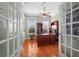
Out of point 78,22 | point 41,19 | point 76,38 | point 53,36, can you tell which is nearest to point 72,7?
point 78,22

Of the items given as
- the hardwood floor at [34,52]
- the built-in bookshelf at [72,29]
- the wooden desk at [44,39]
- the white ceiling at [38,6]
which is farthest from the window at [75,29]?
the wooden desk at [44,39]

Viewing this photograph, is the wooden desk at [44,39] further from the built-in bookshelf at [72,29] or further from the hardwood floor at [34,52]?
the built-in bookshelf at [72,29]

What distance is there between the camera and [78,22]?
157 centimetres

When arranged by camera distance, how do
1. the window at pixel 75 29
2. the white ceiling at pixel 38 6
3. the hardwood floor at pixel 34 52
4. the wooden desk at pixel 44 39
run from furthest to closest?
the wooden desk at pixel 44 39
the hardwood floor at pixel 34 52
the white ceiling at pixel 38 6
the window at pixel 75 29

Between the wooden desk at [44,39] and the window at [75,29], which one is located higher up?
the window at [75,29]

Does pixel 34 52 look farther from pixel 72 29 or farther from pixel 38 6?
pixel 38 6

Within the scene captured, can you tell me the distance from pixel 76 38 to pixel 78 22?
219 mm

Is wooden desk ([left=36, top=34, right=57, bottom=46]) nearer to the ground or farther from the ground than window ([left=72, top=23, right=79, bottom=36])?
nearer to the ground

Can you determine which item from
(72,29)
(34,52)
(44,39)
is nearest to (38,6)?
(34,52)

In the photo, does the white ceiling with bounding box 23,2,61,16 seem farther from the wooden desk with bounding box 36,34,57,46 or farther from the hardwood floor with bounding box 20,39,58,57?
the wooden desk with bounding box 36,34,57,46

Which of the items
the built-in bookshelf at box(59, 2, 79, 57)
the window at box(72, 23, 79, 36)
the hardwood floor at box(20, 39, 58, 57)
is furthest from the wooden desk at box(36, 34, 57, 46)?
the window at box(72, 23, 79, 36)

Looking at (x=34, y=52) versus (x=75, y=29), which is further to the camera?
(x=34, y=52)

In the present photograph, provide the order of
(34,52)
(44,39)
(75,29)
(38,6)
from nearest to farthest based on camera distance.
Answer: (75,29) < (34,52) < (38,6) < (44,39)

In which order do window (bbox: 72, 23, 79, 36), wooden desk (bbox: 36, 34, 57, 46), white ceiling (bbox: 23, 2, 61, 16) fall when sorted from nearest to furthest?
window (bbox: 72, 23, 79, 36) < white ceiling (bbox: 23, 2, 61, 16) < wooden desk (bbox: 36, 34, 57, 46)
